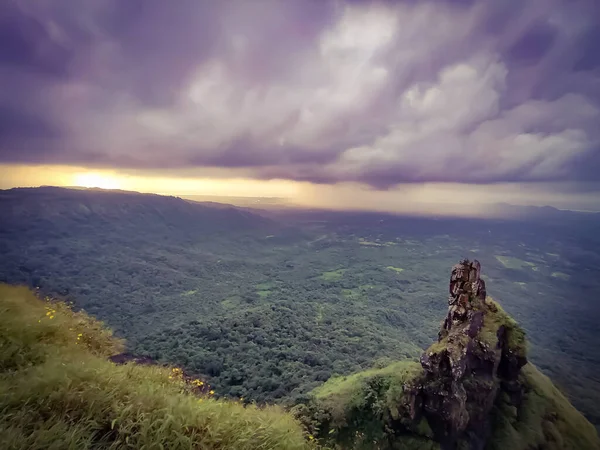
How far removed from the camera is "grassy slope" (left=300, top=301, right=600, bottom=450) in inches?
830

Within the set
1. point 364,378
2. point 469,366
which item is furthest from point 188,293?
point 469,366

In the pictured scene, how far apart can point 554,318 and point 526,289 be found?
4671 centimetres

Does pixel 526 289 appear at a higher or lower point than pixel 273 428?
lower

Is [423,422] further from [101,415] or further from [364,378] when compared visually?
[101,415]

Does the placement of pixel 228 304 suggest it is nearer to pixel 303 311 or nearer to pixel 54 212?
pixel 303 311

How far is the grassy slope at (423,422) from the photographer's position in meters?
21.1

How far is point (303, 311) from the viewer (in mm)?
81062

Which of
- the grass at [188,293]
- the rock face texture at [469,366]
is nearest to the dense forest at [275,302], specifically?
the grass at [188,293]

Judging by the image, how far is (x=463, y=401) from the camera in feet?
69.9

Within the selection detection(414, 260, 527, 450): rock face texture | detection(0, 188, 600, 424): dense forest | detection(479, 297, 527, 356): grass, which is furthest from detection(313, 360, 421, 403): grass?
detection(479, 297, 527, 356): grass

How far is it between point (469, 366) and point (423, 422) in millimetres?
5220

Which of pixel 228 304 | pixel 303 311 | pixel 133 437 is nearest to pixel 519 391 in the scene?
pixel 133 437

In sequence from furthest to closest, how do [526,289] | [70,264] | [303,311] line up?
[526,289] < [70,264] < [303,311]

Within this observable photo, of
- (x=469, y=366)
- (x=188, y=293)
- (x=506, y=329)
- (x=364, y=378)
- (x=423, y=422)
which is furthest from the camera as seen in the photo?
(x=188, y=293)
